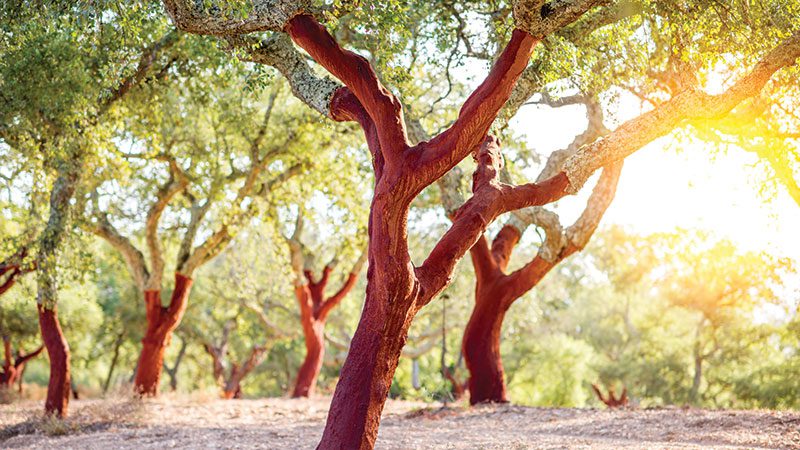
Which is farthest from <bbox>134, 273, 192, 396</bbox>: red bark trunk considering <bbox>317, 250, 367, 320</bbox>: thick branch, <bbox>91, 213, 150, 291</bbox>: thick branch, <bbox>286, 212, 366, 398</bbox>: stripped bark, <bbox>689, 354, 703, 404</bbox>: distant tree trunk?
<bbox>689, 354, 703, 404</bbox>: distant tree trunk

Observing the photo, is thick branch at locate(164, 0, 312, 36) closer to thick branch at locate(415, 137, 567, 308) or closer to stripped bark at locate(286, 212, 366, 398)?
thick branch at locate(415, 137, 567, 308)

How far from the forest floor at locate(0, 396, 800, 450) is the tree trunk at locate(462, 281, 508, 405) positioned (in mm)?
558

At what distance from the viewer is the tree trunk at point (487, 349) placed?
12.7 meters

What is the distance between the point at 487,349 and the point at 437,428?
281 cm

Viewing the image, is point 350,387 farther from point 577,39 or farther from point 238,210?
point 238,210

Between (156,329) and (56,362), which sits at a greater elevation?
(156,329)

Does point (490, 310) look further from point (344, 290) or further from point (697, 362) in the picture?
point (697, 362)

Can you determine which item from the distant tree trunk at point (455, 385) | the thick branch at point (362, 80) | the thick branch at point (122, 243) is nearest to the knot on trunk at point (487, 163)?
the thick branch at point (362, 80)

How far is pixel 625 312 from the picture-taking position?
3259 cm

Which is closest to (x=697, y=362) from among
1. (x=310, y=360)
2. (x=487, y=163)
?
(x=310, y=360)

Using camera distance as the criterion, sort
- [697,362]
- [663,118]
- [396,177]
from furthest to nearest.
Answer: [697,362] < [663,118] < [396,177]

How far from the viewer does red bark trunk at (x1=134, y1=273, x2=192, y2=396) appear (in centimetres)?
1532

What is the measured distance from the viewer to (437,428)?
10.2 metres

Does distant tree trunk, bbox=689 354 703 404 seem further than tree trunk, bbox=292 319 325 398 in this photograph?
Yes
